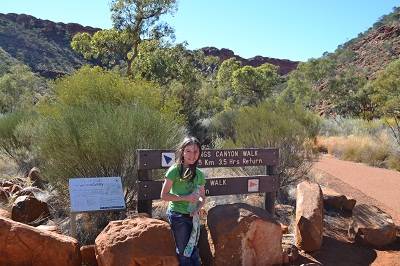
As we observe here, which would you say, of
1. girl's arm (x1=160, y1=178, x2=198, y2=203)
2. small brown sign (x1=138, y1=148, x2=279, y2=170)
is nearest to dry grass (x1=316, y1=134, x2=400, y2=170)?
small brown sign (x1=138, y1=148, x2=279, y2=170)

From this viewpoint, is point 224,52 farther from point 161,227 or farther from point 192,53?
point 161,227

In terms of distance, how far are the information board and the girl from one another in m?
1.01

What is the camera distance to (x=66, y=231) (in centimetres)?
666

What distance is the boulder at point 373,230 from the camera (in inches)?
293

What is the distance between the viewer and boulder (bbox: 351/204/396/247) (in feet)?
24.4

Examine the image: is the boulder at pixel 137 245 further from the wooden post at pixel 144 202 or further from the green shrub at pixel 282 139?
the green shrub at pixel 282 139

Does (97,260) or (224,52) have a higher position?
(224,52)

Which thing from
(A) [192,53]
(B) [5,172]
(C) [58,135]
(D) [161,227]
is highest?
(A) [192,53]

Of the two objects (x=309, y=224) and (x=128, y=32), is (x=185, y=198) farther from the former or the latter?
(x=128, y=32)

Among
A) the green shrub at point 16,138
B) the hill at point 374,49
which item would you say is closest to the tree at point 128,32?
the green shrub at point 16,138

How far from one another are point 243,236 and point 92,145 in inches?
103

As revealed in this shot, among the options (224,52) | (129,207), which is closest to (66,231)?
(129,207)

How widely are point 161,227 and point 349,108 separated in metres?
38.3

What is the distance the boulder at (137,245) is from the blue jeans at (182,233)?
82 mm
